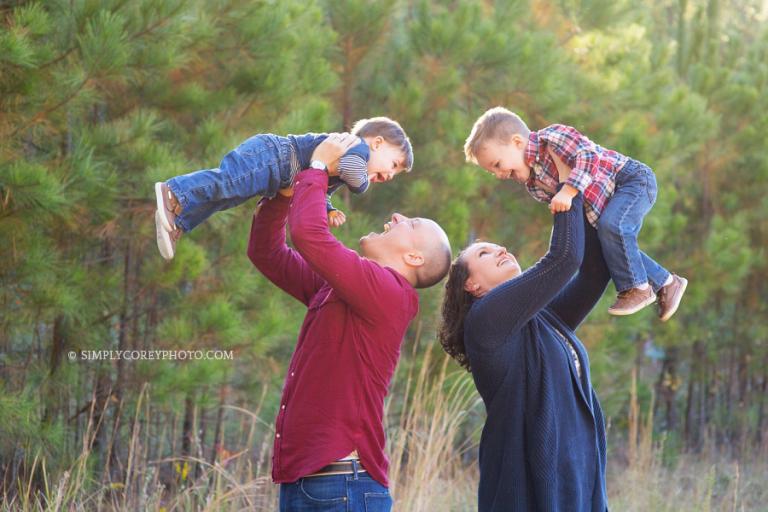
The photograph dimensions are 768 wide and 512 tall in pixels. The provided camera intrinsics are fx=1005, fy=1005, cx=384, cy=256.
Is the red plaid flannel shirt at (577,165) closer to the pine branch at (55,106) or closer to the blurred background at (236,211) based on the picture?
the blurred background at (236,211)

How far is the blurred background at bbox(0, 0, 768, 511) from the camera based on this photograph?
4.43 meters

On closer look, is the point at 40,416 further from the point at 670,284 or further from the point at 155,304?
the point at 670,284

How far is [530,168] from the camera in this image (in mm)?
3189

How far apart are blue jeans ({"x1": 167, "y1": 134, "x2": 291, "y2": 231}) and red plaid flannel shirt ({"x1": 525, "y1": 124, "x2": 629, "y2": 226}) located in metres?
0.79

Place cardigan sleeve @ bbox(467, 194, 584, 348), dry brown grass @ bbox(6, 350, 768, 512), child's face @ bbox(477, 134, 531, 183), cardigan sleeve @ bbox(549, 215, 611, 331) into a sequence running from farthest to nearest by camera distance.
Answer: dry brown grass @ bbox(6, 350, 768, 512), child's face @ bbox(477, 134, 531, 183), cardigan sleeve @ bbox(549, 215, 611, 331), cardigan sleeve @ bbox(467, 194, 584, 348)

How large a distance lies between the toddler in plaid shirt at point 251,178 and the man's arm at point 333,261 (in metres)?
0.23

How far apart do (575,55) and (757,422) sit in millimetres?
4818

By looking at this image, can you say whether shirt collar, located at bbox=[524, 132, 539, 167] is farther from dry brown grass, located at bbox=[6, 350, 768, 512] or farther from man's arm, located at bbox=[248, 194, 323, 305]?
dry brown grass, located at bbox=[6, 350, 768, 512]

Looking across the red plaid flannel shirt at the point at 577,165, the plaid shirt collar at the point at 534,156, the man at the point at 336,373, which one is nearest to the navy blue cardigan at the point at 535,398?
the red plaid flannel shirt at the point at 577,165

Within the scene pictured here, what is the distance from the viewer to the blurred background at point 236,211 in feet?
14.5

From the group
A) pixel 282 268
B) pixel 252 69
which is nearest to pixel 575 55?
pixel 252 69

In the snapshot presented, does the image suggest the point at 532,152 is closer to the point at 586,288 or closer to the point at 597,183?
the point at 597,183

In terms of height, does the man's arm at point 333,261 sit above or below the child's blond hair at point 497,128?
below

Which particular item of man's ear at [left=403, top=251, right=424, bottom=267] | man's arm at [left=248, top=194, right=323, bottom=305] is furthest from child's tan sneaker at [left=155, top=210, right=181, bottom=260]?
man's ear at [left=403, top=251, right=424, bottom=267]
